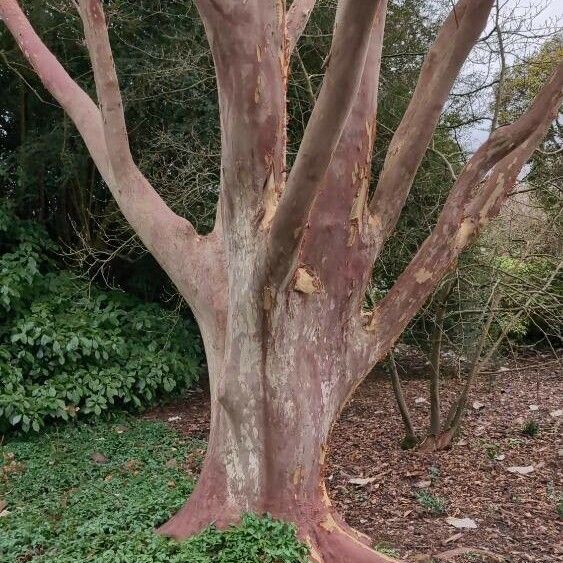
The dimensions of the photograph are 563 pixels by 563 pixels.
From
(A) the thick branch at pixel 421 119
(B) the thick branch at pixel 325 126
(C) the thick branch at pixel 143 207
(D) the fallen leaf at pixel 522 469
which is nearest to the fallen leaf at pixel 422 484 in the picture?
(D) the fallen leaf at pixel 522 469

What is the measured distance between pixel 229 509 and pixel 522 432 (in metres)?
3.42

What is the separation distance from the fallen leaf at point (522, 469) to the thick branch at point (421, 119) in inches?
94.4

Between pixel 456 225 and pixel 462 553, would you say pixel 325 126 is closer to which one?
pixel 456 225

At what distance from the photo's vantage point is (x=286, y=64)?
3432 mm

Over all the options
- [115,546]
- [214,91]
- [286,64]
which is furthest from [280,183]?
[214,91]

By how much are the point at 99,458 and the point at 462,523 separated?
2901mm

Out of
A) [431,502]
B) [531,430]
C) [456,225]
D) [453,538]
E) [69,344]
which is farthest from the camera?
[69,344]

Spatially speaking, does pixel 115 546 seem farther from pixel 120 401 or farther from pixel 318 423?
pixel 120 401

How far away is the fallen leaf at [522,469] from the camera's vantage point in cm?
470

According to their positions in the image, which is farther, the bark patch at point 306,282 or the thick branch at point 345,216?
the thick branch at point 345,216

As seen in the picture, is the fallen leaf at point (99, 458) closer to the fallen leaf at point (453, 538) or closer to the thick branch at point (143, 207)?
the thick branch at point (143, 207)

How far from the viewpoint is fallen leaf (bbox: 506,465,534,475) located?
4695 mm

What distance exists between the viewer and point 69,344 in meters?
5.90

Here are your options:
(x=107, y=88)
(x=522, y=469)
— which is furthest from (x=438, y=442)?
(x=107, y=88)
